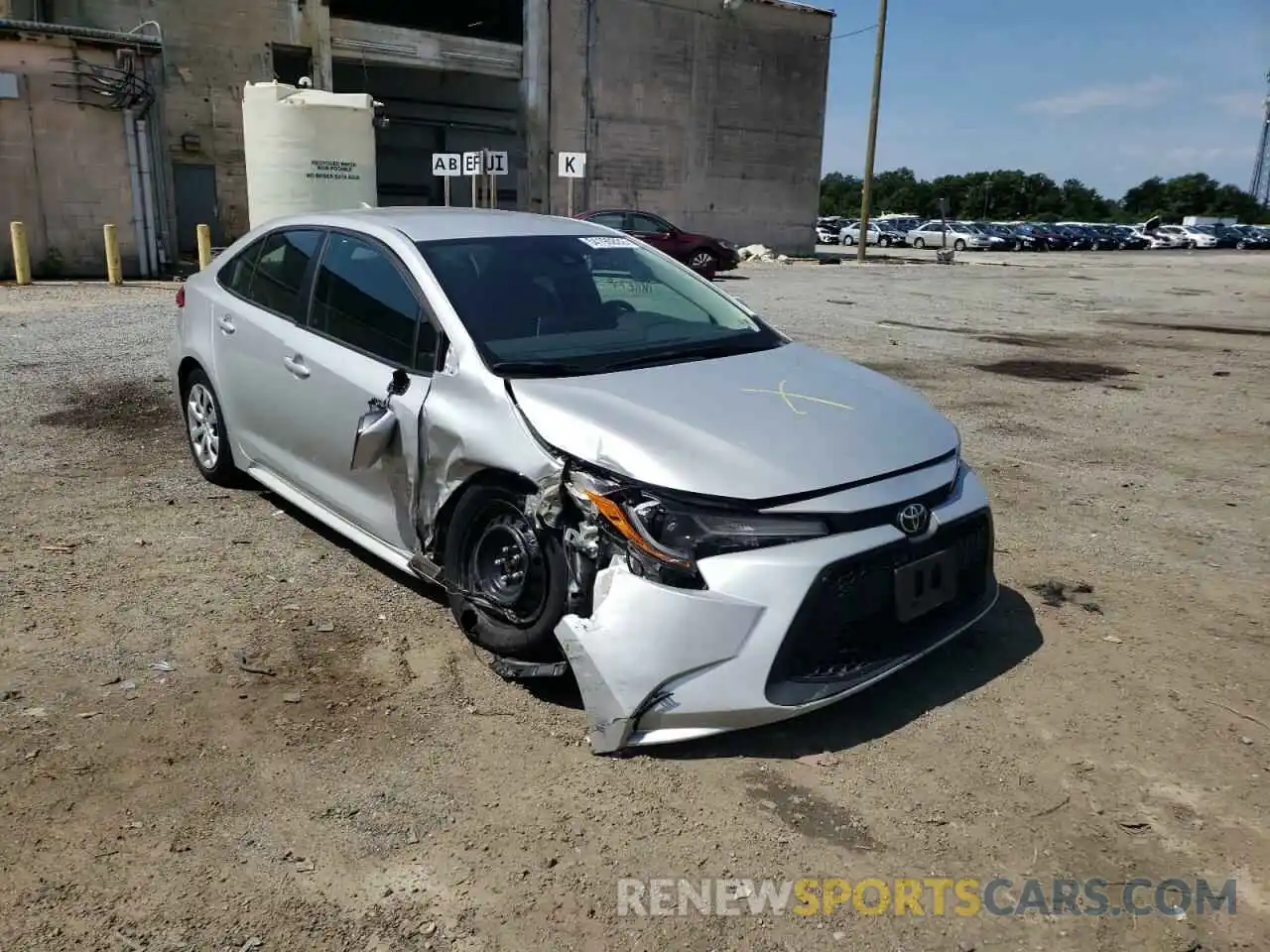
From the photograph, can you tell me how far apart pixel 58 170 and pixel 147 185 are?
1574mm

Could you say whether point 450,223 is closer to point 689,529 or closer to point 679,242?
point 689,529

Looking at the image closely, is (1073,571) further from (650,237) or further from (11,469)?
(650,237)

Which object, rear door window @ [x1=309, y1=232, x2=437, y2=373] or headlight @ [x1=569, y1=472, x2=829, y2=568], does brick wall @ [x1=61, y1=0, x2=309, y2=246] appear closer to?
rear door window @ [x1=309, y1=232, x2=437, y2=373]

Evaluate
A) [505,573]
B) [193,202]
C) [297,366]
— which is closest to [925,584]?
[505,573]

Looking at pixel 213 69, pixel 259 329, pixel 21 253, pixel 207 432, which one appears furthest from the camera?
pixel 213 69

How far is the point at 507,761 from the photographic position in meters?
3.12

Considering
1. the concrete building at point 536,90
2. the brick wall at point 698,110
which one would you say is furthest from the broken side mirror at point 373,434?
the brick wall at point 698,110

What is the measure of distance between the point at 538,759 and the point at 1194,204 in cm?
10457

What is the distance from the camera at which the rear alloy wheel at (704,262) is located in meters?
23.9

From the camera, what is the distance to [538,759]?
3.12m

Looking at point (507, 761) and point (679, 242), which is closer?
point (507, 761)

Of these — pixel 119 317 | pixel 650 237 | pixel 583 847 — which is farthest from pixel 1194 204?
pixel 583 847

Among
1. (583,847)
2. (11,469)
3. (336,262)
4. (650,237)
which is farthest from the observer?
(650,237)

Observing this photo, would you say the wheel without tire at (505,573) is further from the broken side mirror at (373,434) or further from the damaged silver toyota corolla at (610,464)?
the broken side mirror at (373,434)
